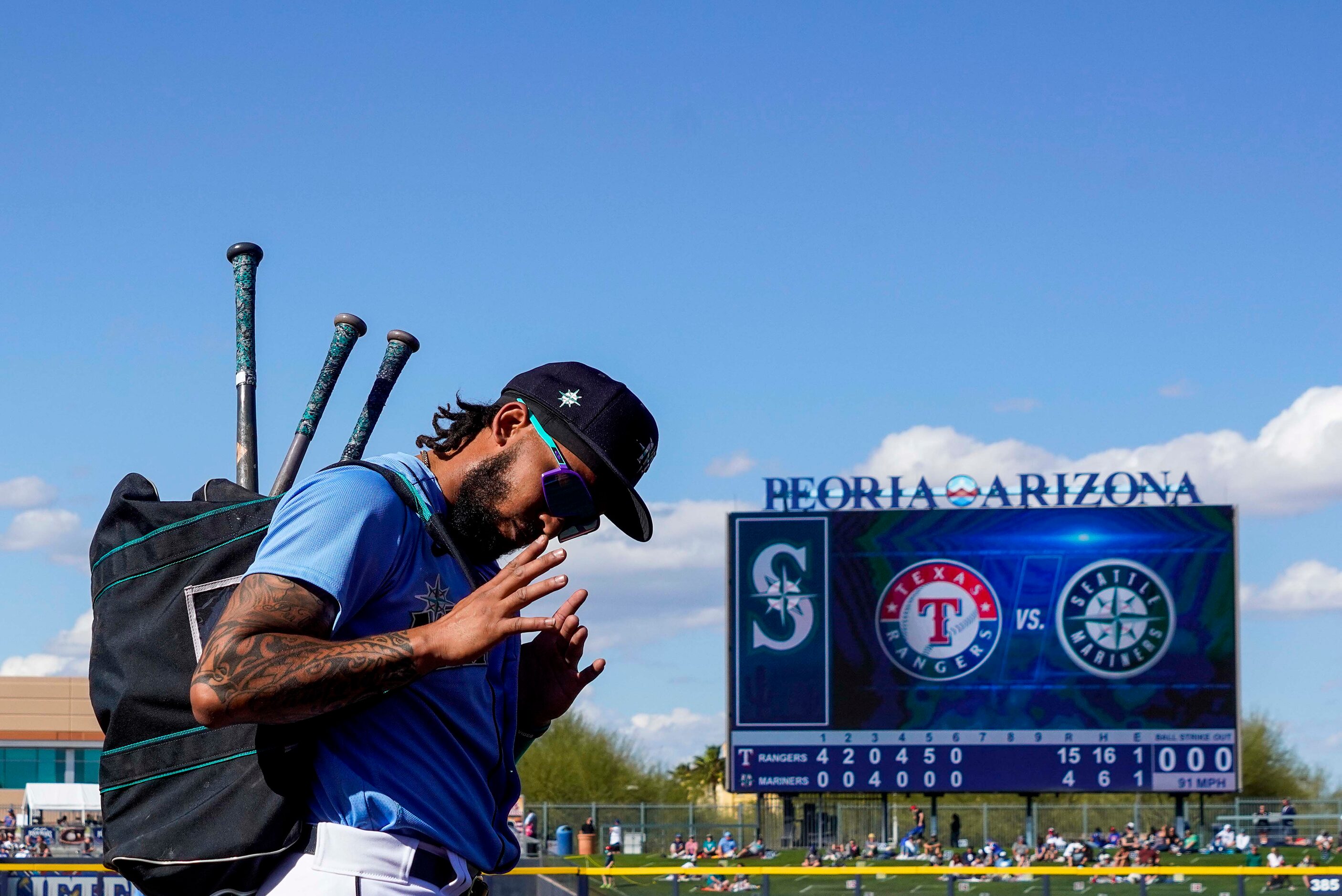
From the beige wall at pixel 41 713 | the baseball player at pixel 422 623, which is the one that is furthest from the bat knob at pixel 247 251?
the beige wall at pixel 41 713

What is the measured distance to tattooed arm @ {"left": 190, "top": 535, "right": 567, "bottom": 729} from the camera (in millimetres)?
1954

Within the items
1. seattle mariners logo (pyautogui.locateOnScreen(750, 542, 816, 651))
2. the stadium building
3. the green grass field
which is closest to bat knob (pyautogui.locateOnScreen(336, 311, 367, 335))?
the green grass field

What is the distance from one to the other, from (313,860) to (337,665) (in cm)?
30

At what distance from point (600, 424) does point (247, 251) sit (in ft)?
3.48

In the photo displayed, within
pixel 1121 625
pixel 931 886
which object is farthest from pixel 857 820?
pixel 931 886

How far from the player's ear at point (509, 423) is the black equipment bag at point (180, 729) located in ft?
0.55

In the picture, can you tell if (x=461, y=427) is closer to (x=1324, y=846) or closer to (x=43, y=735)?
(x=1324, y=846)

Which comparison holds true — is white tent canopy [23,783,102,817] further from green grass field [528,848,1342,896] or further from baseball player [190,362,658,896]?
baseball player [190,362,658,896]

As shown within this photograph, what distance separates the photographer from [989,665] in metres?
27.2

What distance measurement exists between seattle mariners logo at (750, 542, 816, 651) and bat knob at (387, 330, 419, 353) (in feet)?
79.5

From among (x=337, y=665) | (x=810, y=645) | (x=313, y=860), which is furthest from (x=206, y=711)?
(x=810, y=645)

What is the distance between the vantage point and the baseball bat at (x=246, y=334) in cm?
298

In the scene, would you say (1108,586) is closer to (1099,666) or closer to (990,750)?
(1099,666)

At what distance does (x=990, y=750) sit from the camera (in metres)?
26.9
